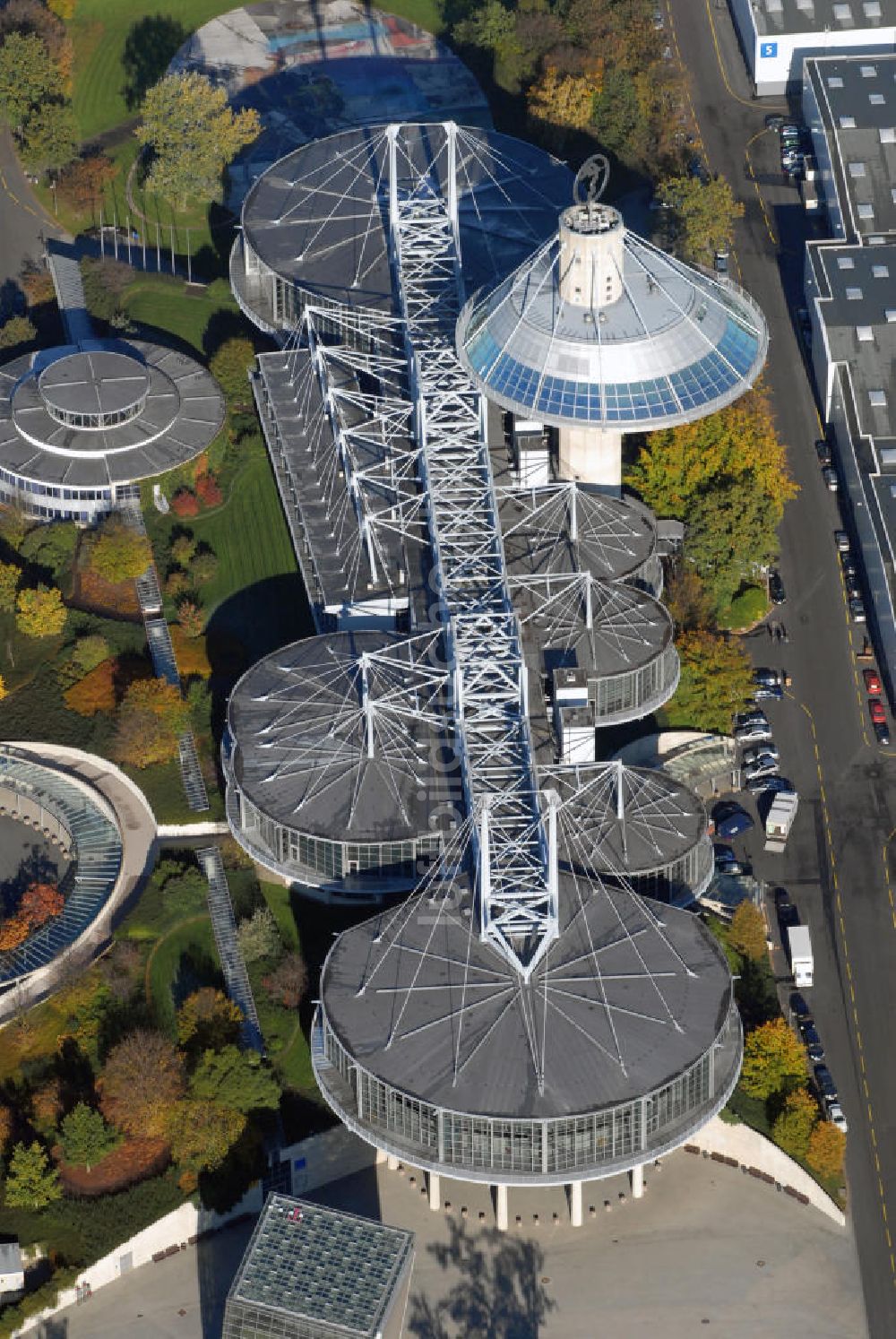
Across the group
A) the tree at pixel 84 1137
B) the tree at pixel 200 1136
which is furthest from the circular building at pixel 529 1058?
the tree at pixel 84 1137

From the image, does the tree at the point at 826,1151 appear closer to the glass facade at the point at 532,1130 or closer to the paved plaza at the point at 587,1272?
the paved plaza at the point at 587,1272

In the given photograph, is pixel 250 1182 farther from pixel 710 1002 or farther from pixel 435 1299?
pixel 710 1002

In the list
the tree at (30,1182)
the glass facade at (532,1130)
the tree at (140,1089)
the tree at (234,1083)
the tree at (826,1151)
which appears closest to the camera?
the glass facade at (532,1130)

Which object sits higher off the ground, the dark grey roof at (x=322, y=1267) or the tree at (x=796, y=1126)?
the dark grey roof at (x=322, y=1267)

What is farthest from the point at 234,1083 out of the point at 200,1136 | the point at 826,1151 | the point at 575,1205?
the point at 826,1151

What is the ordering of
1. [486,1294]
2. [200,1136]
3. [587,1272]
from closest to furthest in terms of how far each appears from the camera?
[486,1294] → [587,1272] → [200,1136]

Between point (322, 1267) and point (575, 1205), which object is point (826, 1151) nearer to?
point (575, 1205)
